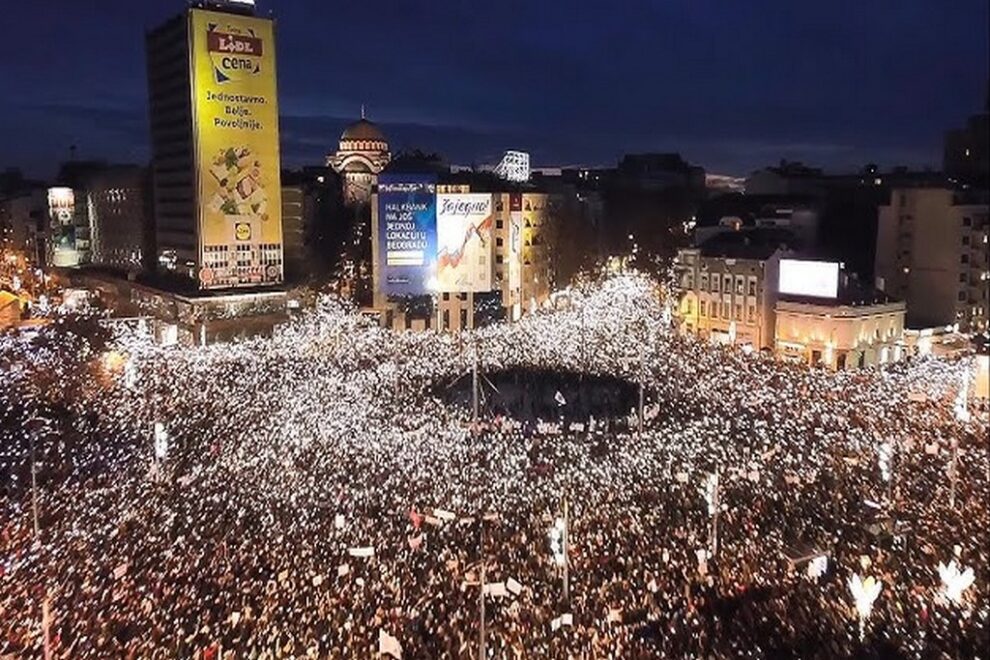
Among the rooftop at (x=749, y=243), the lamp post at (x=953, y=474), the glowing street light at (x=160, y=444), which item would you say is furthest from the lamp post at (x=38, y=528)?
the rooftop at (x=749, y=243)

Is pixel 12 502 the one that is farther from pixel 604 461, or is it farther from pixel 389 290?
pixel 389 290

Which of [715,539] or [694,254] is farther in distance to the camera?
[694,254]

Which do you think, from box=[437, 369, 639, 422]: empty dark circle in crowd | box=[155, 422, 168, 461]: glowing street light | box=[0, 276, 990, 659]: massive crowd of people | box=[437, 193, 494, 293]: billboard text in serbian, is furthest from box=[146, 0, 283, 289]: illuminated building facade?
box=[155, 422, 168, 461]: glowing street light

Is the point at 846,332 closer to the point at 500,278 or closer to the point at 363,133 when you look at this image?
the point at 500,278

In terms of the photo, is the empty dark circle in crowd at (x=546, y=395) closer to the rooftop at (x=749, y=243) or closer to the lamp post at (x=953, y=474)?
the lamp post at (x=953, y=474)

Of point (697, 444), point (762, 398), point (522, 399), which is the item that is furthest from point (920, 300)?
point (697, 444)

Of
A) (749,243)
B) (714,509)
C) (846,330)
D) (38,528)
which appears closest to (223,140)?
(749,243)

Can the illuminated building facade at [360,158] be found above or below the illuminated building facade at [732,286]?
above
